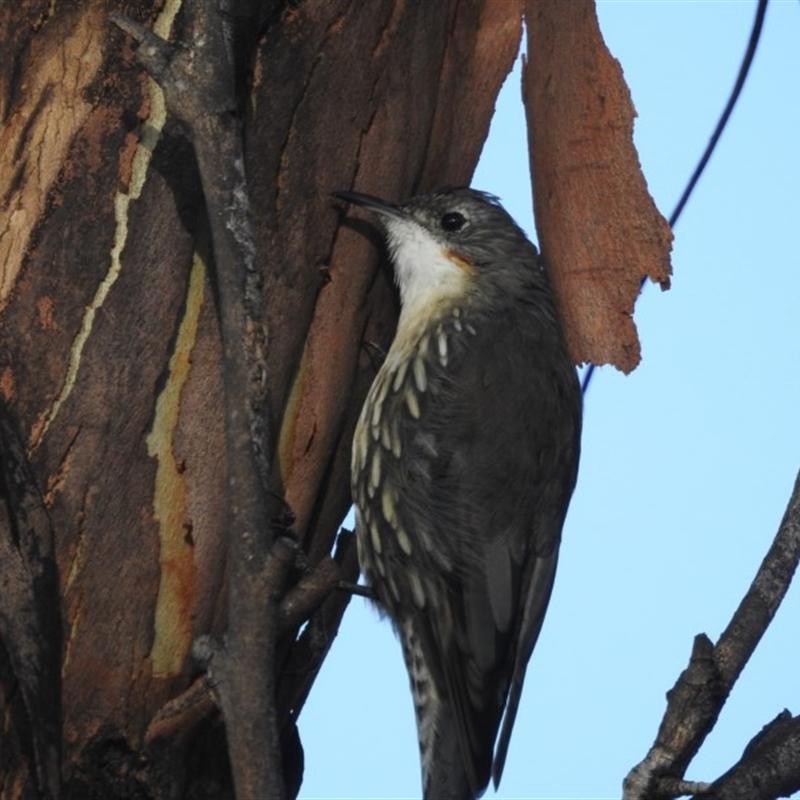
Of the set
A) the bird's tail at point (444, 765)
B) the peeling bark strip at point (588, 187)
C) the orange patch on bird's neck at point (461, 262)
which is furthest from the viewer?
the orange patch on bird's neck at point (461, 262)

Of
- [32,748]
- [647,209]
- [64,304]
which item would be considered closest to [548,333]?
[647,209]

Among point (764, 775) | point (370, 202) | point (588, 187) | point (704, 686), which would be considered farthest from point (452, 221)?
point (764, 775)

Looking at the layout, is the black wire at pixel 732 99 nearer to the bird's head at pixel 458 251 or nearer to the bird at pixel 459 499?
the bird at pixel 459 499

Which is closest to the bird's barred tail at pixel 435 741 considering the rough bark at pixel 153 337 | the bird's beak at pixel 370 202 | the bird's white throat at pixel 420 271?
the rough bark at pixel 153 337

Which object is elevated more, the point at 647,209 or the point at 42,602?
the point at 647,209

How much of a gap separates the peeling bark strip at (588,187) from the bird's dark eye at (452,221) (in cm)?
33

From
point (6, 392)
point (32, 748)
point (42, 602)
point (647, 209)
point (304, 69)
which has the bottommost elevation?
point (32, 748)

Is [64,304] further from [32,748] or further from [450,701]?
[450,701]

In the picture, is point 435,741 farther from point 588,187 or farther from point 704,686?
point 588,187

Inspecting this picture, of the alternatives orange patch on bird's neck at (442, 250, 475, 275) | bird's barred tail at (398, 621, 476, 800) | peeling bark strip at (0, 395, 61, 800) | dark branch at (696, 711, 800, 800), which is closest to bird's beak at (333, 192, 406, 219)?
orange patch on bird's neck at (442, 250, 475, 275)

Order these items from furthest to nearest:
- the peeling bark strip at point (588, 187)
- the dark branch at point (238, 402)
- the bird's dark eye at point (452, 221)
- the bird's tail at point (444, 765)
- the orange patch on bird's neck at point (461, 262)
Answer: the orange patch on bird's neck at point (461, 262), the bird's dark eye at point (452, 221), the bird's tail at point (444, 765), the peeling bark strip at point (588, 187), the dark branch at point (238, 402)

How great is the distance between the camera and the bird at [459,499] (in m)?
3.05

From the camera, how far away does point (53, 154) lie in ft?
8.23

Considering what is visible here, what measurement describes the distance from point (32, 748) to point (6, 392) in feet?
1.86
